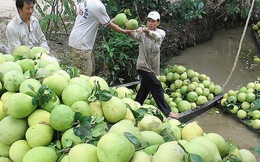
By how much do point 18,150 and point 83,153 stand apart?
42cm

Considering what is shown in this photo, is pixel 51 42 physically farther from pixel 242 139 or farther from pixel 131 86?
pixel 242 139

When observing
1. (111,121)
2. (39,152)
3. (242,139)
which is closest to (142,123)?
(111,121)

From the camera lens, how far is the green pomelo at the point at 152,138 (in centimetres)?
145

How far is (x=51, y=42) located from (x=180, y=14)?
257cm

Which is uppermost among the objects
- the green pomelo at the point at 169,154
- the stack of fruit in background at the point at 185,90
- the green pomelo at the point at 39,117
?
the green pomelo at the point at 169,154

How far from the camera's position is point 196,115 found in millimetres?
4555

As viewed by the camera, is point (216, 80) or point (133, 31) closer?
point (133, 31)

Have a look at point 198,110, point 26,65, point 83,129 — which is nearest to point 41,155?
point 83,129

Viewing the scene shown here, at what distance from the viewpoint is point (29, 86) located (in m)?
1.66

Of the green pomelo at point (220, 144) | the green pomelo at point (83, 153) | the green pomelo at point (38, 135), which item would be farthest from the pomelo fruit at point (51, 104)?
the green pomelo at point (220, 144)

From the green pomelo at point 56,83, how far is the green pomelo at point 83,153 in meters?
0.48

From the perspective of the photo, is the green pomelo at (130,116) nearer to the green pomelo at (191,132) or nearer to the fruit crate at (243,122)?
the green pomelo at (191,132)

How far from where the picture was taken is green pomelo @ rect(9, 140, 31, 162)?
1.52 metres

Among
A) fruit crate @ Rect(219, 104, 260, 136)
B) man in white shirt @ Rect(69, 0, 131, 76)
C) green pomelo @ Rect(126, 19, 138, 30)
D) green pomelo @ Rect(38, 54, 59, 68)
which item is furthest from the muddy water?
green pomelo @ Rect(38, 54, 59, 68)
